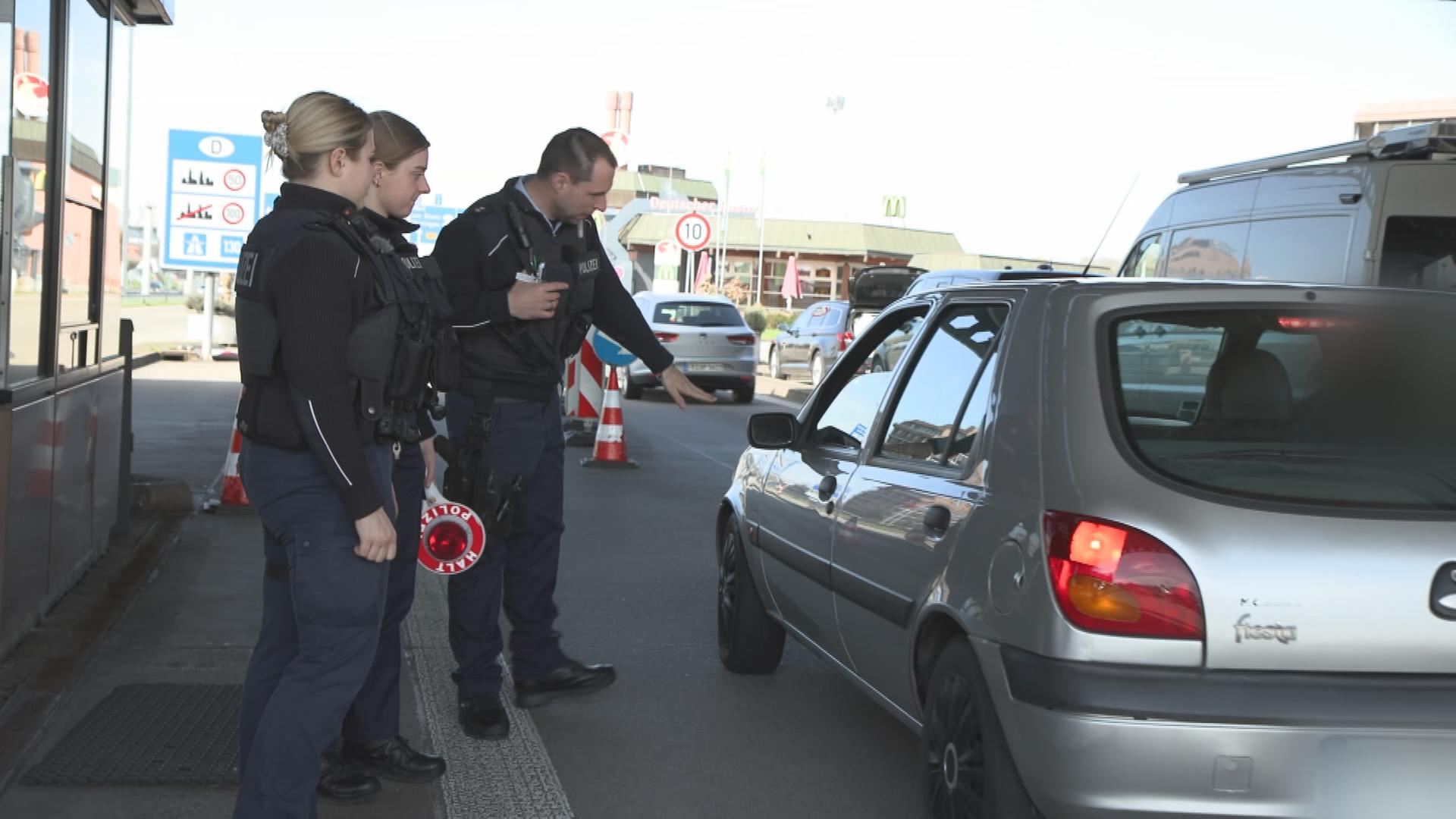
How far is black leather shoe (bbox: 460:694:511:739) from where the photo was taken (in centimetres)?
497

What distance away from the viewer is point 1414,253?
8.24 metres

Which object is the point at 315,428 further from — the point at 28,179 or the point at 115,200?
the point at 115,200

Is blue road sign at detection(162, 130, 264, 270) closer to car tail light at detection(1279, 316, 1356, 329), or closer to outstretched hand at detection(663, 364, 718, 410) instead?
outstretched hand at detection(663, 364, 718, 410)

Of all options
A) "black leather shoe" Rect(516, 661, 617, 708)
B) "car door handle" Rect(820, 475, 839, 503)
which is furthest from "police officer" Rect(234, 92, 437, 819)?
"black leather shoe" Rect(516, 661, 617, 708)

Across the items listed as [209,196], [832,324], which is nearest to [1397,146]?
[832,324]

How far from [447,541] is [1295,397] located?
2.44m

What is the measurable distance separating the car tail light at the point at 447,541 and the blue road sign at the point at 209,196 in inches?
892

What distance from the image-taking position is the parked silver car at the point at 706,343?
73.6ft

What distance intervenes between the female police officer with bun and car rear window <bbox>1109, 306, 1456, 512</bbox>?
1.68 meters

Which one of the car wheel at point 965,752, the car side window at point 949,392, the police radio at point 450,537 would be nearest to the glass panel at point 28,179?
the police radio at point 450,537

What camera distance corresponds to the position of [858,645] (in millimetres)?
4461

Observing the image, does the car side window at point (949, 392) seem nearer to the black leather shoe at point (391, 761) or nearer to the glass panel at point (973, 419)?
the glass panel at point (973, 419)

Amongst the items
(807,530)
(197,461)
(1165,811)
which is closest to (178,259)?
(197,461)

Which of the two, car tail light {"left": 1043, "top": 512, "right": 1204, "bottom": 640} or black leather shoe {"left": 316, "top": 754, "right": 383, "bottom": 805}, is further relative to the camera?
black leather shoe {"left": 316, "top": 754, "right": 383, "bottom": 805}
